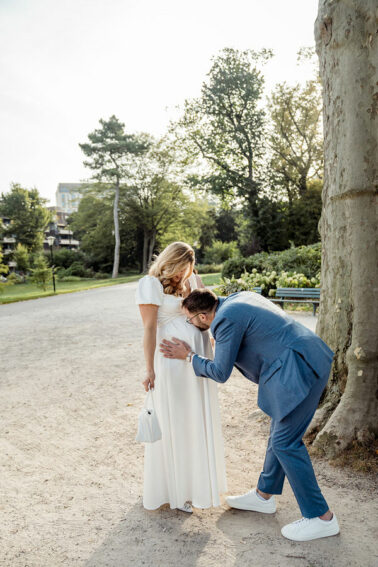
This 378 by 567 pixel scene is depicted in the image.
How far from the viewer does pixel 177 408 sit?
3170 millimetres

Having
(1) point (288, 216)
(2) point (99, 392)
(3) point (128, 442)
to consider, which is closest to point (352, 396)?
(3) point (128, 442)

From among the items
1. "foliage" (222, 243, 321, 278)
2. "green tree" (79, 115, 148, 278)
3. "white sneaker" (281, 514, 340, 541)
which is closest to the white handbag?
"white sneaker" (281, 514, 340, 541)

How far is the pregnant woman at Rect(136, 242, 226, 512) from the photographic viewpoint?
3146 millimetres

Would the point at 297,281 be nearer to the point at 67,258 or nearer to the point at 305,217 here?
the point at 305,217

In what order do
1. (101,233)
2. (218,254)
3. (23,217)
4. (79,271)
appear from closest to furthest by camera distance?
(218,254) < (79,271) < (101,233) < (23,217)

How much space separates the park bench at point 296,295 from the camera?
493 inches

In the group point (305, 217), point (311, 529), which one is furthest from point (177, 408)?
point (305, 217)

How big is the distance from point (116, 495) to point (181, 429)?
0.95 metres

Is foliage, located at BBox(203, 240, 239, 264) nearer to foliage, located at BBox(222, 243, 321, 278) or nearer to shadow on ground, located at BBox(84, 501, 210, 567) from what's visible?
foliage, located at BBox(222, 243, 321, 278)

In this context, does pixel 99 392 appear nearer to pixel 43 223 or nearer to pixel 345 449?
pixel 345 449

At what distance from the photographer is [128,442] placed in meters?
4.62

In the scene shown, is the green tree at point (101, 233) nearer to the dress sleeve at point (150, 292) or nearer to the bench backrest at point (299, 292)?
the bench backrest at point (299, 292)

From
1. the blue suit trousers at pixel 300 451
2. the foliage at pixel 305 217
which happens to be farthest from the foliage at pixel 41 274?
the blue suit trousers at pixel 300 451

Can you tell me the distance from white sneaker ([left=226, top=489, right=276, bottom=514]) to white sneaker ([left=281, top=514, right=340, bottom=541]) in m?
0.32
